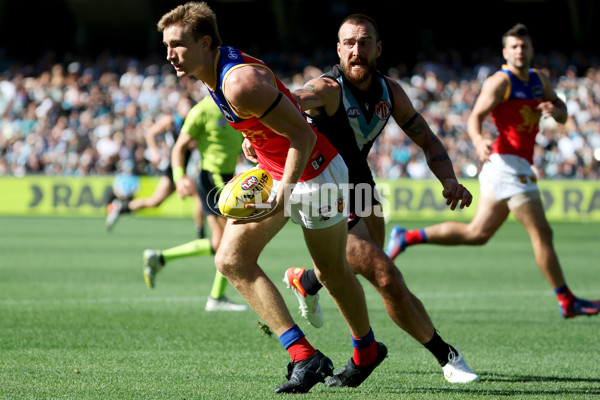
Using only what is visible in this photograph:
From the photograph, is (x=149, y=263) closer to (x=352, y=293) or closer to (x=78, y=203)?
(x=352, y=293)

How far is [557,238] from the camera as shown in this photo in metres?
19.8

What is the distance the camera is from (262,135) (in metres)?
5.21

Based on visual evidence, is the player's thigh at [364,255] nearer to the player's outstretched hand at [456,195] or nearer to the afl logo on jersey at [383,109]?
the player's outstretched hand at [456,195]

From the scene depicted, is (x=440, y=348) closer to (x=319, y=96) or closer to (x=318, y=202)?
(x=318, y=202)

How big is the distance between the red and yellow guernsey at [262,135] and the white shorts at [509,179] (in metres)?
3.81

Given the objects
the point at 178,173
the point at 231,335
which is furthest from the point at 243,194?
the point at 178,173

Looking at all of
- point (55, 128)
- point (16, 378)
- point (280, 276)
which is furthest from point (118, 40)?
point (16, 378)

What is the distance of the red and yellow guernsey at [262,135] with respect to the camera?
4.97m

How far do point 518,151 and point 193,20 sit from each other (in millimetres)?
4896

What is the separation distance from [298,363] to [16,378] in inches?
69.4

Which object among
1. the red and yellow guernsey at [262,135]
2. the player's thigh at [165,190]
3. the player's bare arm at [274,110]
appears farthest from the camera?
the player's thigh at [165,190]

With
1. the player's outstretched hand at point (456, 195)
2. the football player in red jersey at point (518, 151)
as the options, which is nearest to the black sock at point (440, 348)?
the player's outstretched hand at point (456, 195)

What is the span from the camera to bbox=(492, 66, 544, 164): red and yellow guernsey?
29.0 feet

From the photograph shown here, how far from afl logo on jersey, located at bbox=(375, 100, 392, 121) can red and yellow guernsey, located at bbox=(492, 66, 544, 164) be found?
3222mm
